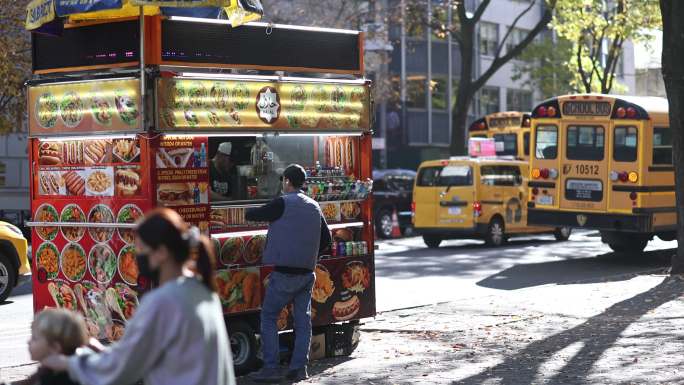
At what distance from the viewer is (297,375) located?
9781 millimetres

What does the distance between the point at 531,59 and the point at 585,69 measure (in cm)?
574

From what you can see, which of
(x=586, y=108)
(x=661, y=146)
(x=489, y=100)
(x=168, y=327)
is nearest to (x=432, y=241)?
(x=586, y=108)

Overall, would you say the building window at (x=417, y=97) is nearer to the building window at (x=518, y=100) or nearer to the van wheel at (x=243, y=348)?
the building window at (x=518, y=100)

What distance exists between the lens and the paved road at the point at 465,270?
14844 mm

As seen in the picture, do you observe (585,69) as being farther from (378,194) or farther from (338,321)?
(338,321)

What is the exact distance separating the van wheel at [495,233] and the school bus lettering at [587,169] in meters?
3.82

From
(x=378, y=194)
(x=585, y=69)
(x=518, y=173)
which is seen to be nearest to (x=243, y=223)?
(x=518, y=173)

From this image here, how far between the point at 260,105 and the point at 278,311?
1.86m

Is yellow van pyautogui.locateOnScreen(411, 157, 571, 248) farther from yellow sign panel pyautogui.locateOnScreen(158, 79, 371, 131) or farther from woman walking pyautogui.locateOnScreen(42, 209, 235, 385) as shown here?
woman walking pyautogui.locateOnScreen(42, 209, 235, 385)

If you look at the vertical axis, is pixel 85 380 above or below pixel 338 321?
above

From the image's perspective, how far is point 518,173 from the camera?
1021 inches

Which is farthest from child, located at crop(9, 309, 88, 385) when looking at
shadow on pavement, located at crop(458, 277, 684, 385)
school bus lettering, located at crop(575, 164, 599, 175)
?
school bus lettering, located at crop(575, 164, 599, 175)

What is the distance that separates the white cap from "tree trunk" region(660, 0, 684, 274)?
9293 mm

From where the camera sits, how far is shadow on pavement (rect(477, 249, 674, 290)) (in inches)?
709
